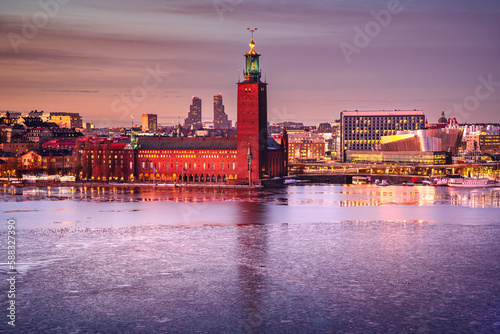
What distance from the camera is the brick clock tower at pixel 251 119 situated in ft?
328

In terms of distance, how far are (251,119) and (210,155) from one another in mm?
10957

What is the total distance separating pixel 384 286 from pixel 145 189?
67.6 m

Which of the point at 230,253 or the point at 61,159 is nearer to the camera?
the point at 230,253

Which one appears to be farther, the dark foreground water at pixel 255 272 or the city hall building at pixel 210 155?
the city hall building at pixel 210 155

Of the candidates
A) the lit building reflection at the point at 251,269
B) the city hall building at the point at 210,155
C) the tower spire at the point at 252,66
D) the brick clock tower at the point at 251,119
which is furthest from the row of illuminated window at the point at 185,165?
the lit building reflection at the point at 251,269

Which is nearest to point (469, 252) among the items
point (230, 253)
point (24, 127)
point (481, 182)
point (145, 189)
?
point (230, 253)

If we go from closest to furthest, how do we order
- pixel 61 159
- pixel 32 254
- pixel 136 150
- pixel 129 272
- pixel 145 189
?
pixel 129 272, pixel 32 254, pixel 145 189, pixel 136 150, pixel 61 159

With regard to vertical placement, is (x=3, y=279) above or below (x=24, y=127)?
below

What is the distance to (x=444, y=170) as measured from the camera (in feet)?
441

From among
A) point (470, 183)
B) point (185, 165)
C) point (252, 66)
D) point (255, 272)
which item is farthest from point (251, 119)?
point (255, 272)

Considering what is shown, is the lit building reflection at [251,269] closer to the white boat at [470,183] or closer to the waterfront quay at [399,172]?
the white boat at [470,183]

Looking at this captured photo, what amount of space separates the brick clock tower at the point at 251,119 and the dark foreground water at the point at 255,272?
44.0 m

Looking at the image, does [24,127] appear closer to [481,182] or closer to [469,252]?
[481,182]

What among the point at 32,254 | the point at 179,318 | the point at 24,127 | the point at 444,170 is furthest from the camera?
the point at 24,127
